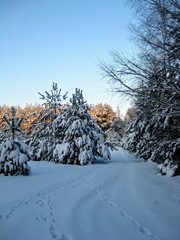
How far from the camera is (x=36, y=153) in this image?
18.7m

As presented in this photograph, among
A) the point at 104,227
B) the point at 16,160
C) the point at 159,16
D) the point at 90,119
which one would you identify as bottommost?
the point at 104,227

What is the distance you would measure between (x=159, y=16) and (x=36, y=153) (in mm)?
13930

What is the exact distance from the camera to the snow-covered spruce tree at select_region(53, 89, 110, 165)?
16359 millimetres

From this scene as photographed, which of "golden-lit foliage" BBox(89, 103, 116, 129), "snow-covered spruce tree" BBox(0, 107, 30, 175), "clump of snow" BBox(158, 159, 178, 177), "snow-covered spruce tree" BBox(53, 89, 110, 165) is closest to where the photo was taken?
"snow-covered spruce tree" BBox(0, 107, 30, 175)

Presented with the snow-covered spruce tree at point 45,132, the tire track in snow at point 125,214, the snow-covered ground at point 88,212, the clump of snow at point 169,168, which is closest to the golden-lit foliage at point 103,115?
the snow-covered spruce tree at point 45,132

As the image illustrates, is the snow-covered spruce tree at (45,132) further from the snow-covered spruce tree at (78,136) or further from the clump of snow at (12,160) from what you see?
the clump of snow at (12,160)

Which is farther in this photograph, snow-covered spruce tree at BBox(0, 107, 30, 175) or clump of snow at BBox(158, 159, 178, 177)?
clump of snow at BBox(158, 159, 178, 177)

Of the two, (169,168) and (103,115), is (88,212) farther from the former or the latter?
(103,115)

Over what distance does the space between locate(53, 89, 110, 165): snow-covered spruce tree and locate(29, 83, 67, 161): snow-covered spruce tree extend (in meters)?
0.95

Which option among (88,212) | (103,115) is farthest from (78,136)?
(103,115)

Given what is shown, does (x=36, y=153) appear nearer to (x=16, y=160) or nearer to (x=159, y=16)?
(x=16, y=160)

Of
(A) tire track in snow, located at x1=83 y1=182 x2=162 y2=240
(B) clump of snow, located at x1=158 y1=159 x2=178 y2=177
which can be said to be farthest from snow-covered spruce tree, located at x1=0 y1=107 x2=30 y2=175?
(B) clump of snow, located at x1=158 y1=159 x2=178 y2=177

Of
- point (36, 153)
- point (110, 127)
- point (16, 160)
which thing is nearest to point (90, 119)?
point (36, 153)

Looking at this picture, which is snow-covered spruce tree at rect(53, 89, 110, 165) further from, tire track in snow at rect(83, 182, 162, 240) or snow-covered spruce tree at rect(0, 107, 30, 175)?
tire track in snow at rect(83, 182, 162, 240)
